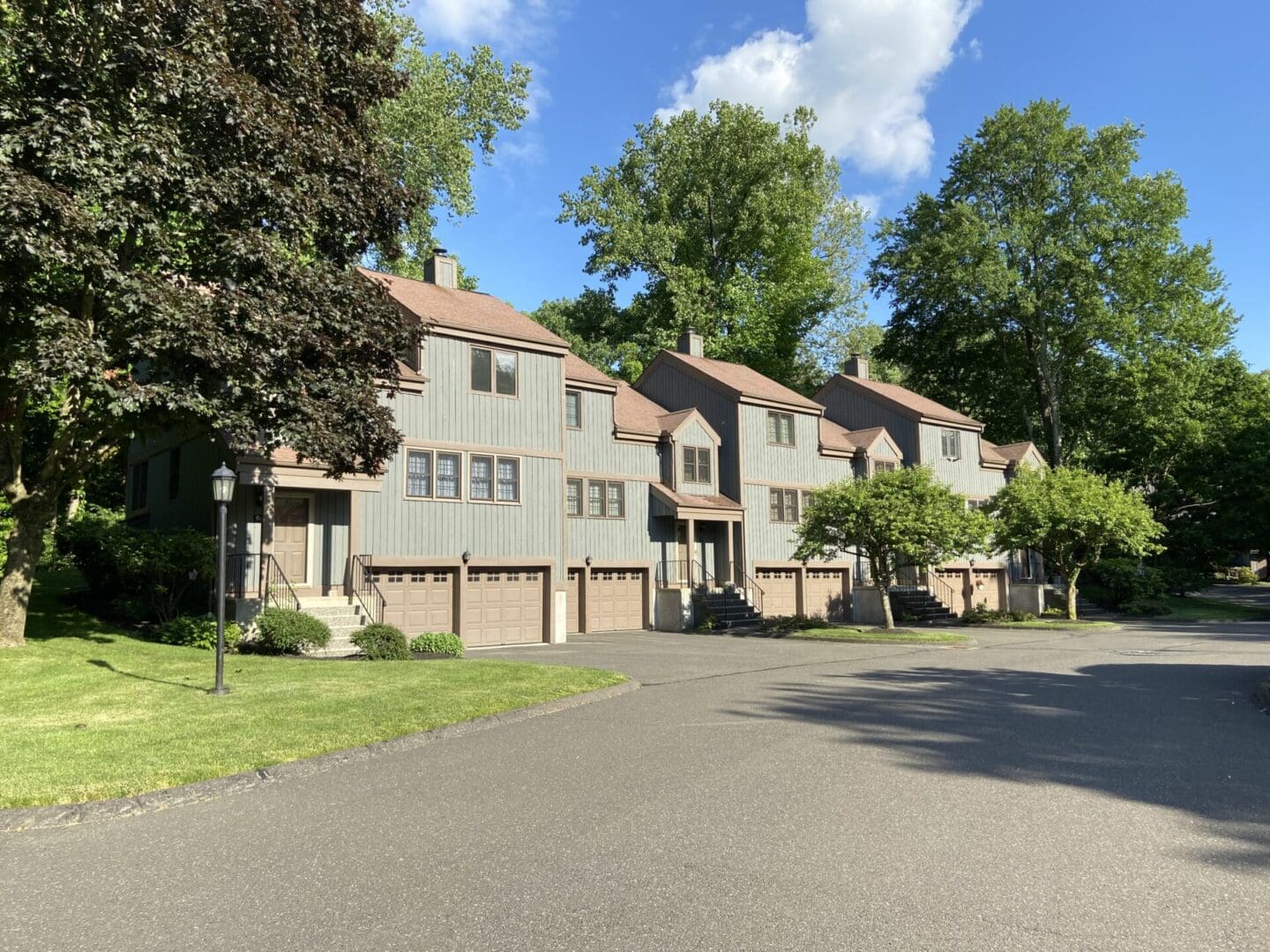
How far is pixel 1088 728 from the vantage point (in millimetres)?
10086

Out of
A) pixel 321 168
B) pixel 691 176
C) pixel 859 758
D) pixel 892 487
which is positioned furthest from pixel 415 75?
pixel 859 758

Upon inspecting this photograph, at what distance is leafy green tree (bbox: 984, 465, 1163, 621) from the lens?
2970cm

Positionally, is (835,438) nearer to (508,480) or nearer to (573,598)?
(573,598)

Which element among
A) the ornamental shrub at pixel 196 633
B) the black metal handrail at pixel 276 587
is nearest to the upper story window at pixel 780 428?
the black metal handrail at pixel 276 587

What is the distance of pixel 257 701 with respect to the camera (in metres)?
11.5

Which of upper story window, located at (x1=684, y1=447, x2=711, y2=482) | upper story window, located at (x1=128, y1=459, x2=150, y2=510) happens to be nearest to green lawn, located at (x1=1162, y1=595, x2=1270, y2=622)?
upper story window, located at (x1=684, y1=447, x2=711, y2=482)

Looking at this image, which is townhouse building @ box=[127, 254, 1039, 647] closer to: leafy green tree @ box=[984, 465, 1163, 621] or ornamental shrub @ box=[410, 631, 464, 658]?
ornamental shrub @ box=[410, 631, 464, 658]

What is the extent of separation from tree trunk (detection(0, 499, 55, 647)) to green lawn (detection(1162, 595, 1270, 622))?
3499 centimetres

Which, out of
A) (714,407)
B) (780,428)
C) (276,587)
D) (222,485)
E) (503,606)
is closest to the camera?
(222,485)

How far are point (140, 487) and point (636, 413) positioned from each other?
1524 centimetres

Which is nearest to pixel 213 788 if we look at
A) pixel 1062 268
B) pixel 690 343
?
pixel 690 343

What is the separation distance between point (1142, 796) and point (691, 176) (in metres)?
43.9

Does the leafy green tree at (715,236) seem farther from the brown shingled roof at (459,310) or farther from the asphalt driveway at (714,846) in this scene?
the asphalt driveway at (714,846)

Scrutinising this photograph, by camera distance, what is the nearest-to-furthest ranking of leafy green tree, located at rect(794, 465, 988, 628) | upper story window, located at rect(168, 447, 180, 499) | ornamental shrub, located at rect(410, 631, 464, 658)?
ornamental shrub, located at rect(410, 631, 464, 658) < upper story window, located at rect(168, 447, 180, 499) < leafy green tree, located at rect(794, 465, 988, 628)
